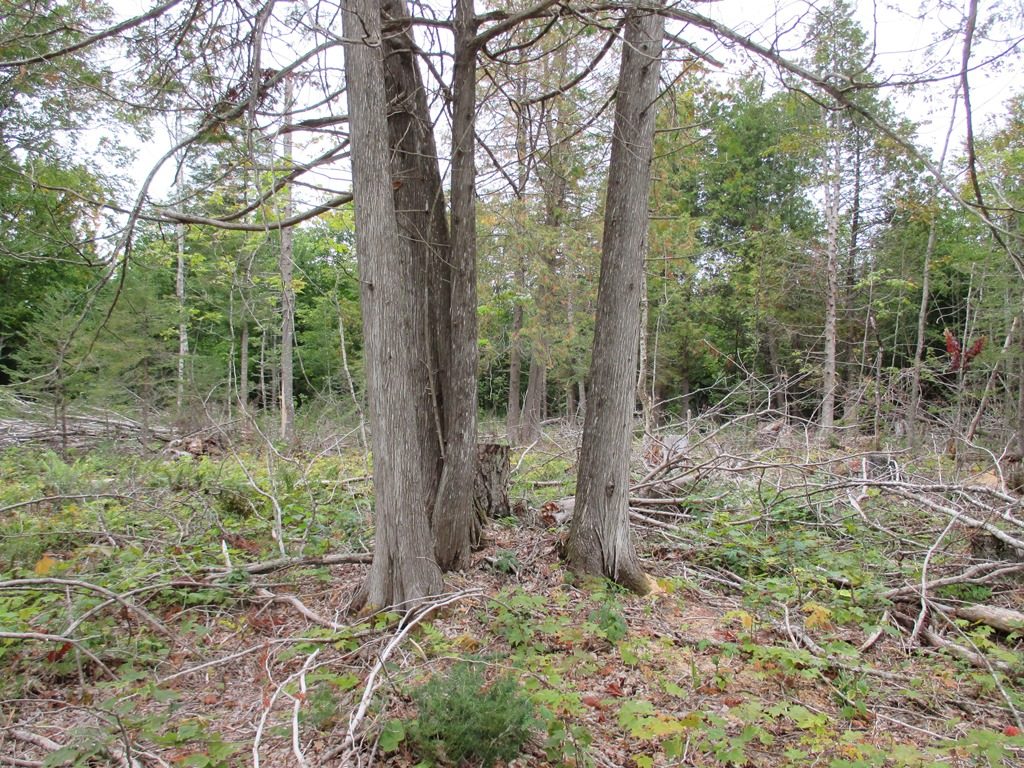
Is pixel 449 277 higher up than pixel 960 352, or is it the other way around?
pixel 449 277

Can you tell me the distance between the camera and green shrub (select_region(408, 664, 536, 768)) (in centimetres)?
225

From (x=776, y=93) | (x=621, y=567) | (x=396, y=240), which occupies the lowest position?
(x=621, y=567)

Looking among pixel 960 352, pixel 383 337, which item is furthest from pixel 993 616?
pixel 960 352

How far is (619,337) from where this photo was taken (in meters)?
4.26

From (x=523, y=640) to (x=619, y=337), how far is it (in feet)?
7.31

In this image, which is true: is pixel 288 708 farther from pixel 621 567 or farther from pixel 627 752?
pixel 621 567

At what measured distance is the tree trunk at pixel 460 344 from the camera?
13.8ft

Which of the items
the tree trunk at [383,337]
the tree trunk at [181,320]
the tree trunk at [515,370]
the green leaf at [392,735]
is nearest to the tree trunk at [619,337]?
the tree trunk at [383,337]

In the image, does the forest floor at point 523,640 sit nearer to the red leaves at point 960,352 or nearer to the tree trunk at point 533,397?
the red leaves at point 960,352

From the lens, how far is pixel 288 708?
9.16 ft

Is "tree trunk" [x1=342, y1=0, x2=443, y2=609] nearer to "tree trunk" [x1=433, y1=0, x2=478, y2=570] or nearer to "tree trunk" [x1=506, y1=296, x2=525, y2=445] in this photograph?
"tree trunk" [x1=433, y1=0, x2=478, y2=570]

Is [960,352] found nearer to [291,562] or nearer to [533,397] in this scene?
[533,397]

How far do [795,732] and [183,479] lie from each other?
638cm

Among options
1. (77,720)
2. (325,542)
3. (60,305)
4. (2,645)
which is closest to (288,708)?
(77,720)
